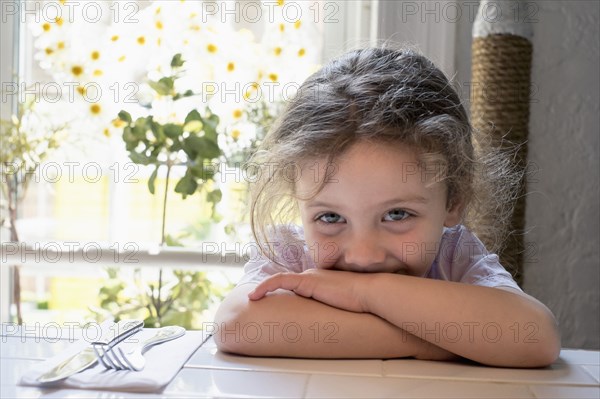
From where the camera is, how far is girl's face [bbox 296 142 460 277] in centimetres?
103

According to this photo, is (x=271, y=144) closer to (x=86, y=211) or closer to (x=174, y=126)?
(x=174, y=126)

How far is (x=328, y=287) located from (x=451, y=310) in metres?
0.16

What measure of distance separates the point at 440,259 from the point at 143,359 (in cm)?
61

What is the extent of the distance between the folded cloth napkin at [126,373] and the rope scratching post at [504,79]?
0.98m

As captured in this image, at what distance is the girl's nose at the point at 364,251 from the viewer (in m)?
1.04

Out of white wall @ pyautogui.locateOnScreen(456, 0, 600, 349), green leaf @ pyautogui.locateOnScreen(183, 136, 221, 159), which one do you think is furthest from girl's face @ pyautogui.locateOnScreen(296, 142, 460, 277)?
white wall @ pyautogui.locateOnScreen(456, 0, 600, 349)

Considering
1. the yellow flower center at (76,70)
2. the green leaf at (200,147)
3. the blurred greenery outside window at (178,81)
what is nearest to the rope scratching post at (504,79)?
the blurred greenery outside window at (178,81)

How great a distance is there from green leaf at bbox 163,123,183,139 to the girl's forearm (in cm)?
100

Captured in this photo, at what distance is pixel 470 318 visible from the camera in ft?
3.12

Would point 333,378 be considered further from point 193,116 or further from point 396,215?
point 193,116

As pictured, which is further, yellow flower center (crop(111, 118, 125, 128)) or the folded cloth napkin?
yellow flower center (crop(111, 118, 125, 128))

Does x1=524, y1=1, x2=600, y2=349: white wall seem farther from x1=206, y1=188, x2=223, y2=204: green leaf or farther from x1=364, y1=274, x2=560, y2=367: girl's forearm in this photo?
x1=364, y1=274, x2=560, y2=367: girl's forearm

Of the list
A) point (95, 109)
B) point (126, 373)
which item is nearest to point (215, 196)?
point (95, 109)

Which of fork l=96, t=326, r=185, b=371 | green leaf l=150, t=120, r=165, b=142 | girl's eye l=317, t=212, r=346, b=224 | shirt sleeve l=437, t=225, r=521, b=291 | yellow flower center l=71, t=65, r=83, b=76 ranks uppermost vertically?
yellow flower center l=71, t=65, r=83, b=76
